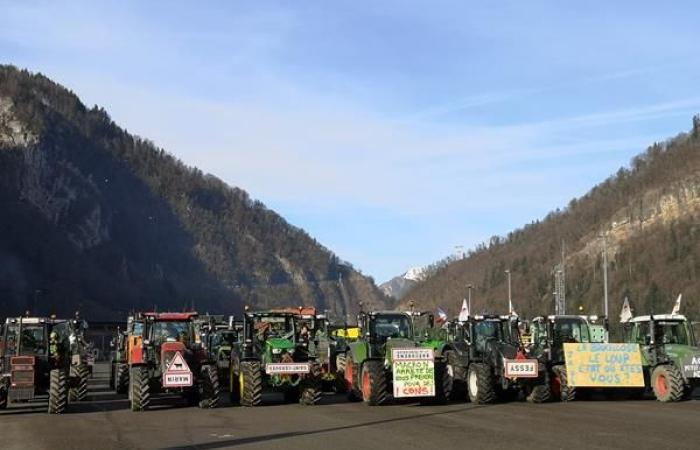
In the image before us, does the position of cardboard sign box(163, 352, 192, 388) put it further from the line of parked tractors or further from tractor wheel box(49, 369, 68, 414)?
tractor wheel box(49, 369, 68, 414)

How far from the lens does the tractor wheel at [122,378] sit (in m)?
29.4

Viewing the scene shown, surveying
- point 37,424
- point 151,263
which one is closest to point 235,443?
point 37,424

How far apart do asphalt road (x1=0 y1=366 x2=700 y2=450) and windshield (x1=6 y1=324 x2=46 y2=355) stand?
1582 millimetres

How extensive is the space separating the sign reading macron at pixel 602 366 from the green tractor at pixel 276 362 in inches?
262

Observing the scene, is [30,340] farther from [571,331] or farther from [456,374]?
[571,331]

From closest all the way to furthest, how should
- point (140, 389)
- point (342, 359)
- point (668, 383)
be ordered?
point (140, 389)
point (668, 383)
point (342, 359)

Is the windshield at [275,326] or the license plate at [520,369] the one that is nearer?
the license plate at [520,369]

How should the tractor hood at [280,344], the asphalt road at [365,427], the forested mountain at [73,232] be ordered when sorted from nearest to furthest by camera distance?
1. the asphalt road at [365,427]
2. the tractor hood at [280,344]
3. the forested mountain at [73,232]

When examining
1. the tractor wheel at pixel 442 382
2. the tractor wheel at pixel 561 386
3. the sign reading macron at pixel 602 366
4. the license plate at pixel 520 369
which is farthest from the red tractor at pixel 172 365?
the sign reading macron at pixel 602 366

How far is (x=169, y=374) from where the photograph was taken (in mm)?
23234

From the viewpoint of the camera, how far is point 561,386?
24.8 meters

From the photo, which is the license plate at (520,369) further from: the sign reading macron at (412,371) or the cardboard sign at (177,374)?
the cardboard sign at (177,374)

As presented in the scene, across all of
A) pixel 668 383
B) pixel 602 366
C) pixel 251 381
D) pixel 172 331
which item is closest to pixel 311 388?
pixel 251 381

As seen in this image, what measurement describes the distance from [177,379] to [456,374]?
24.8 feet
